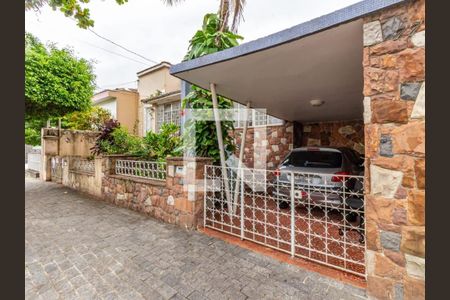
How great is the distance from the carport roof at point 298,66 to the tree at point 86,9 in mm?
1223

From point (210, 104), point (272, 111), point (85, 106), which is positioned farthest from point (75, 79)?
point (272, 111)

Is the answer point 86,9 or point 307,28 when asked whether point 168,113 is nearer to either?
point 86,9

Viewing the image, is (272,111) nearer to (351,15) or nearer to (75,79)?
(351,15)

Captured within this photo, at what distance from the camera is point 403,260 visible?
5.32 feet

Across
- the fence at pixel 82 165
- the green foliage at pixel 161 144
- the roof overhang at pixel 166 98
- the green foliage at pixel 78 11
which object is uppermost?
the roof overhang at pixel 166 98

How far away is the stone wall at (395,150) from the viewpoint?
1.55 meters

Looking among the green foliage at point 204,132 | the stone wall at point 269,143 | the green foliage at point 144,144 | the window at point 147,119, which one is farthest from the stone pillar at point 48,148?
the window at point 147,119

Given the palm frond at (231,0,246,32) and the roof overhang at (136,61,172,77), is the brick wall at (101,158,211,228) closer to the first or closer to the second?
the palm frond at (231,0,246,32)

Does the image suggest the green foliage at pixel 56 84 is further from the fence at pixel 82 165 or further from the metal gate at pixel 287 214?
the metal gate at pixel 287 214

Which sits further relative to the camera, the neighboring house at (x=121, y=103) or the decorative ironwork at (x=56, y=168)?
the neighboring house at (x=121, y=103)

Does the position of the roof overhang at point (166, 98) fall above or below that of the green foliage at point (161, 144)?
above

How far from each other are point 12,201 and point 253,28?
548cm

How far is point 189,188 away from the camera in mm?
3510

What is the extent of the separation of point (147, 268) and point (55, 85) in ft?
14.8
